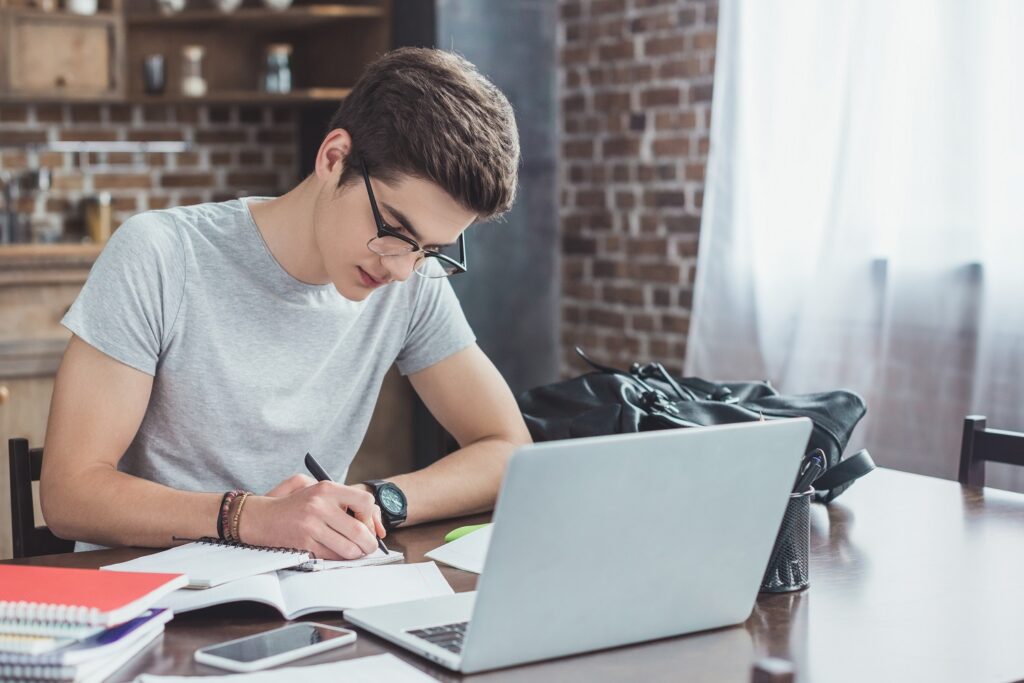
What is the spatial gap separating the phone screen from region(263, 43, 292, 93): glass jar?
9.69 ft

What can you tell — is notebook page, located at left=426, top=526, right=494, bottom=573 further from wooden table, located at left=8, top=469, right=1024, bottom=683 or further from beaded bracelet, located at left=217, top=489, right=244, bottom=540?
beaded bracelet, located at left=217, top=489, right=244, bottom=540

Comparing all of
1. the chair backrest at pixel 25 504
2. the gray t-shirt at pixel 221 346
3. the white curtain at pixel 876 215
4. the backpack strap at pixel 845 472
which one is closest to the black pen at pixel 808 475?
the backpack strap at pixel 845 472

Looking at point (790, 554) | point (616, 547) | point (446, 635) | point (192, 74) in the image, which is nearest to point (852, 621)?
point (790, 554)

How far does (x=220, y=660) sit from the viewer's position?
1.00 meters

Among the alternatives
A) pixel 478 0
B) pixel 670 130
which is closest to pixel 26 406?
pixel 478 0

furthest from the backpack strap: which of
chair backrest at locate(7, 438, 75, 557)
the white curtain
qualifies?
the white curtain

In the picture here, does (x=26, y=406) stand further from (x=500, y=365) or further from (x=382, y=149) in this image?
(x=382, y=149)

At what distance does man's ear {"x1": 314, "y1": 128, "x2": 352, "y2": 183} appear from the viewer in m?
1.54

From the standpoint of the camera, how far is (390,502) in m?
1.49

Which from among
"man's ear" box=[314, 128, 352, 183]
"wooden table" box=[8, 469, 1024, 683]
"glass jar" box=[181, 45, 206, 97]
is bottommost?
"wooden table" box=[8, 469, 1024, 683]

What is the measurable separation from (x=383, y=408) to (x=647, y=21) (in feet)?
4.50

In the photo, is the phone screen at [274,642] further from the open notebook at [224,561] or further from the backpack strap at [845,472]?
the backpack strap at [845,472]

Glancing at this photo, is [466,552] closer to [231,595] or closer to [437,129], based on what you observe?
[231,595]

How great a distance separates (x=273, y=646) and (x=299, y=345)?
72 cm
